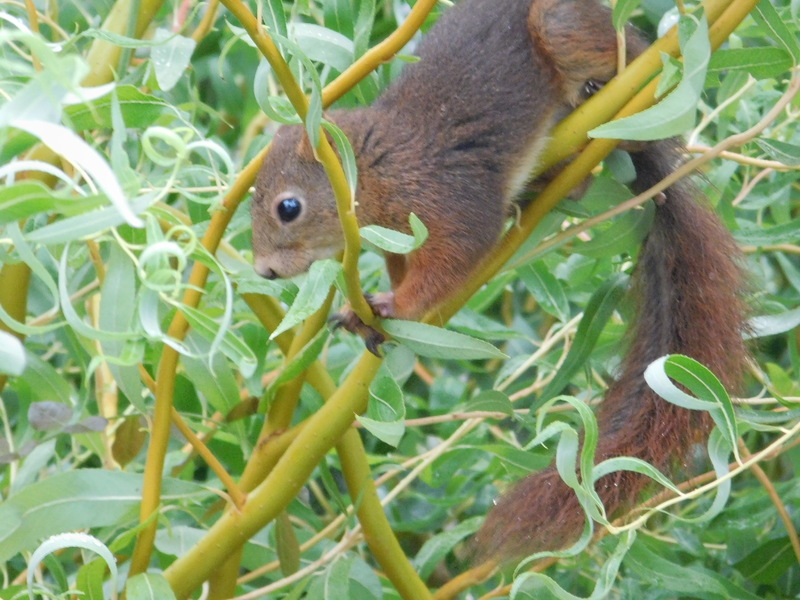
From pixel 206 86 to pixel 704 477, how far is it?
1828 millimetres

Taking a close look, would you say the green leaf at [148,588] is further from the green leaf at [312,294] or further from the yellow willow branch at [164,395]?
the green leaf at [312,294]

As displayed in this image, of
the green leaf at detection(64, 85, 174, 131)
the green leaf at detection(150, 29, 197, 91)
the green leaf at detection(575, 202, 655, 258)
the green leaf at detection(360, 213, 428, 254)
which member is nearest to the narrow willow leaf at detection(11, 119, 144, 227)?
the green leaf at detection(360, 213, 428, 254)

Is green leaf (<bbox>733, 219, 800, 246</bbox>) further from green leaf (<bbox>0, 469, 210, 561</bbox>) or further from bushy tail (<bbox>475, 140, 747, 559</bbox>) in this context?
green leaf (<bbox>0, 469, 210, 561</bbox>)

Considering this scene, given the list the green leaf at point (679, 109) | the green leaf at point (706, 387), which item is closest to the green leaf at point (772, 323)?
the green leaf at point (706, 387)

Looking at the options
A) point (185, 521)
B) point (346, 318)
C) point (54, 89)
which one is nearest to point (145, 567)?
point (346, 318)

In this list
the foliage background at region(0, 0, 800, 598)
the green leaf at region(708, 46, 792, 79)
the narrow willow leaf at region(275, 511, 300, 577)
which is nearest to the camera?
the foliage background at region(0, 0, 800, 598)

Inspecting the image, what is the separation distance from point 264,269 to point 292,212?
0.11 metres

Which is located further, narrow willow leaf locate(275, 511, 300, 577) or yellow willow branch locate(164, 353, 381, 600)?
narrow willow leaf locate(275, 511, 300, 577)

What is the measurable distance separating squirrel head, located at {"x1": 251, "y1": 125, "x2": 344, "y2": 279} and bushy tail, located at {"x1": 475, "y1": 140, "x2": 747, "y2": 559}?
0.52m

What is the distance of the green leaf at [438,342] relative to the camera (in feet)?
3.53

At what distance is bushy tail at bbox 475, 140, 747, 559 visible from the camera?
1149 mm

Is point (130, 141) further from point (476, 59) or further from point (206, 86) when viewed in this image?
point (206, 86)

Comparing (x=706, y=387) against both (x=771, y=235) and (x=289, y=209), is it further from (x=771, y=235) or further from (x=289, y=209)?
(x=289, y=209)

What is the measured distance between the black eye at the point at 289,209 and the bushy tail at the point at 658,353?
21.9 inches
